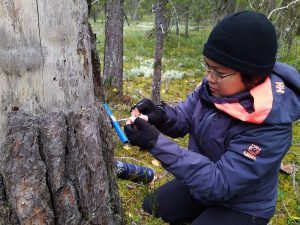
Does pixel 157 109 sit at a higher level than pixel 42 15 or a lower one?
lower

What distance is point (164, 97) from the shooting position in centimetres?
707

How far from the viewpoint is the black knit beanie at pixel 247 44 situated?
1.95 metres

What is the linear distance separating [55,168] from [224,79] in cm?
111

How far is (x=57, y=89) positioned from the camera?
1.60 meters

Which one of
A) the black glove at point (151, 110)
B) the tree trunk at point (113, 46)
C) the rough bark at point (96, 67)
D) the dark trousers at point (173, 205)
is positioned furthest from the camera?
the tree trunk at point (113, 46)

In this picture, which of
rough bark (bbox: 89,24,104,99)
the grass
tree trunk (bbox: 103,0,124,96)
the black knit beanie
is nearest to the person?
the black knit beanie

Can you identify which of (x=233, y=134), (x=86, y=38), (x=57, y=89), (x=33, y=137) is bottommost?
(x=233, y=134)

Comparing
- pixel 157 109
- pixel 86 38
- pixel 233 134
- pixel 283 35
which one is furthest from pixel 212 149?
pixel 283 35

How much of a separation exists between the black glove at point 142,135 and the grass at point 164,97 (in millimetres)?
865

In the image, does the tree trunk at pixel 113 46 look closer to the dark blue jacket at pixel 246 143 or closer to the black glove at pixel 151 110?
the black glove at pixel 151 110

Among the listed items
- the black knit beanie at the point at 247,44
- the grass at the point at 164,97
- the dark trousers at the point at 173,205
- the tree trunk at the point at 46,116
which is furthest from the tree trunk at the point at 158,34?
the tree trunk at the point at 46,116

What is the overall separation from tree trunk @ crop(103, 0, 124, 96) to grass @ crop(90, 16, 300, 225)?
0.24 m

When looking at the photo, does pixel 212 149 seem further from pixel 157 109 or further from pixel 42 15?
pixel 42 15

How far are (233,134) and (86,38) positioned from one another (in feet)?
3.55
